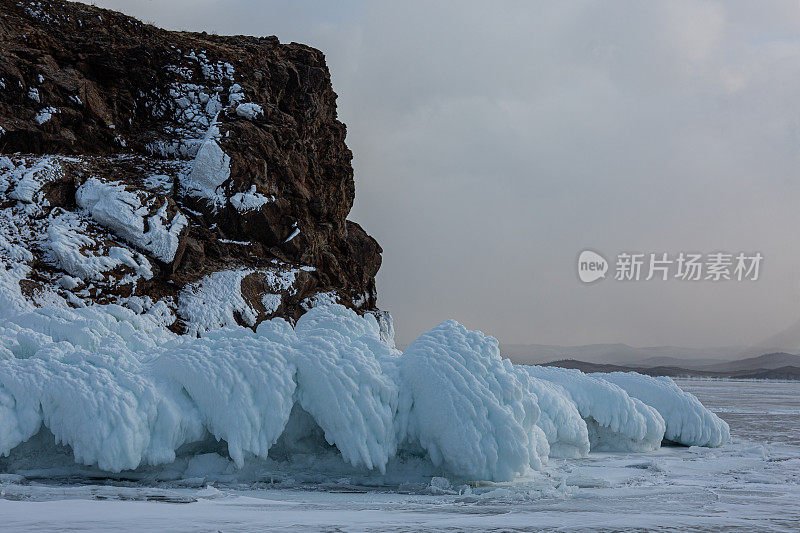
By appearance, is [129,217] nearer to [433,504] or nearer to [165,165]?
[165,165]

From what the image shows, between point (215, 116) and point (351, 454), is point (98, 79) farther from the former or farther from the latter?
point (351, 454)

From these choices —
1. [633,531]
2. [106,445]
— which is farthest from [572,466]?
[106,445]

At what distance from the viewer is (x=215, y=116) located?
2886cm

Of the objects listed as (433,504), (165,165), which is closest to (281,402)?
(433,504)

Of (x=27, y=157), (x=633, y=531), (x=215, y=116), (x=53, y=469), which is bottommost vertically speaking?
(x=53, y=469)

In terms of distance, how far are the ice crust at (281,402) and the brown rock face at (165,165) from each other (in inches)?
522

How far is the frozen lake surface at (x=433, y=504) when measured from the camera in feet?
16.1

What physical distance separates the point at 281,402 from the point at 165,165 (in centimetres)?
2152

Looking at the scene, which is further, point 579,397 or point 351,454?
point 579,397

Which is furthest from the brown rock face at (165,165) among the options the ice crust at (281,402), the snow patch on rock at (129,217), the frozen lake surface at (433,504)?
the frozen lake surface at (433,504)

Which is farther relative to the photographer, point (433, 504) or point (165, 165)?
point (165, 165)

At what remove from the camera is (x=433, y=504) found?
5.88 m

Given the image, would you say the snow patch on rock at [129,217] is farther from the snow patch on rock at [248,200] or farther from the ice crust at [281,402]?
the ice crust at [281,402]

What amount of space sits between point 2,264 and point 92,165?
227 inches
